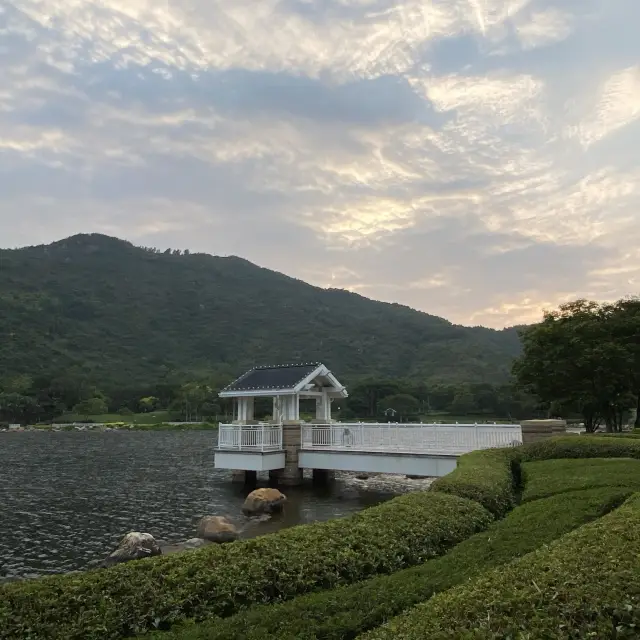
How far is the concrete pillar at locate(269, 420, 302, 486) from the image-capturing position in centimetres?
2292

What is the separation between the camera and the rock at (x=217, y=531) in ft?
45.9

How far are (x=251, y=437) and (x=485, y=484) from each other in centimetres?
1410

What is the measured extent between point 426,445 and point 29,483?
60.7 ft

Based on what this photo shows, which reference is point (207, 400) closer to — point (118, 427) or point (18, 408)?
point (118, 427)

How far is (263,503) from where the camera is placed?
1811 cm

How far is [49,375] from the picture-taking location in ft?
327

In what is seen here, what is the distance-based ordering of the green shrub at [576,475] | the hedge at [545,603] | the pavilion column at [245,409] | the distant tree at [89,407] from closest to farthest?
the hedge at [545,603] → the green shrub at [576,475] → the pavilion column at [245,409] → the distant tree at [89,407]

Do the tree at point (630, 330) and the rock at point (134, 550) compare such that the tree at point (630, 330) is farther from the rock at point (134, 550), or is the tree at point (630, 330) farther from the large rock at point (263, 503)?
the rock at point (134, 550)

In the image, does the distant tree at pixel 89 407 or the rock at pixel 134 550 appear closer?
the rock at pixel 134 550

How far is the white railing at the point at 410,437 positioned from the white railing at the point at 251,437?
118cm

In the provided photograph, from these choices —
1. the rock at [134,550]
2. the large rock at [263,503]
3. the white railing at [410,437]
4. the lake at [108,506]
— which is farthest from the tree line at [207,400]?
the rock at [134,550]

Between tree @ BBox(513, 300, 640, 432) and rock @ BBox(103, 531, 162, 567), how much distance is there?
18.9 m

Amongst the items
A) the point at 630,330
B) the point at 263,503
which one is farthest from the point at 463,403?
the point at 263,503

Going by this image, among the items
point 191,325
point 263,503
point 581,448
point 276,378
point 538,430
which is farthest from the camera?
point 191,325
